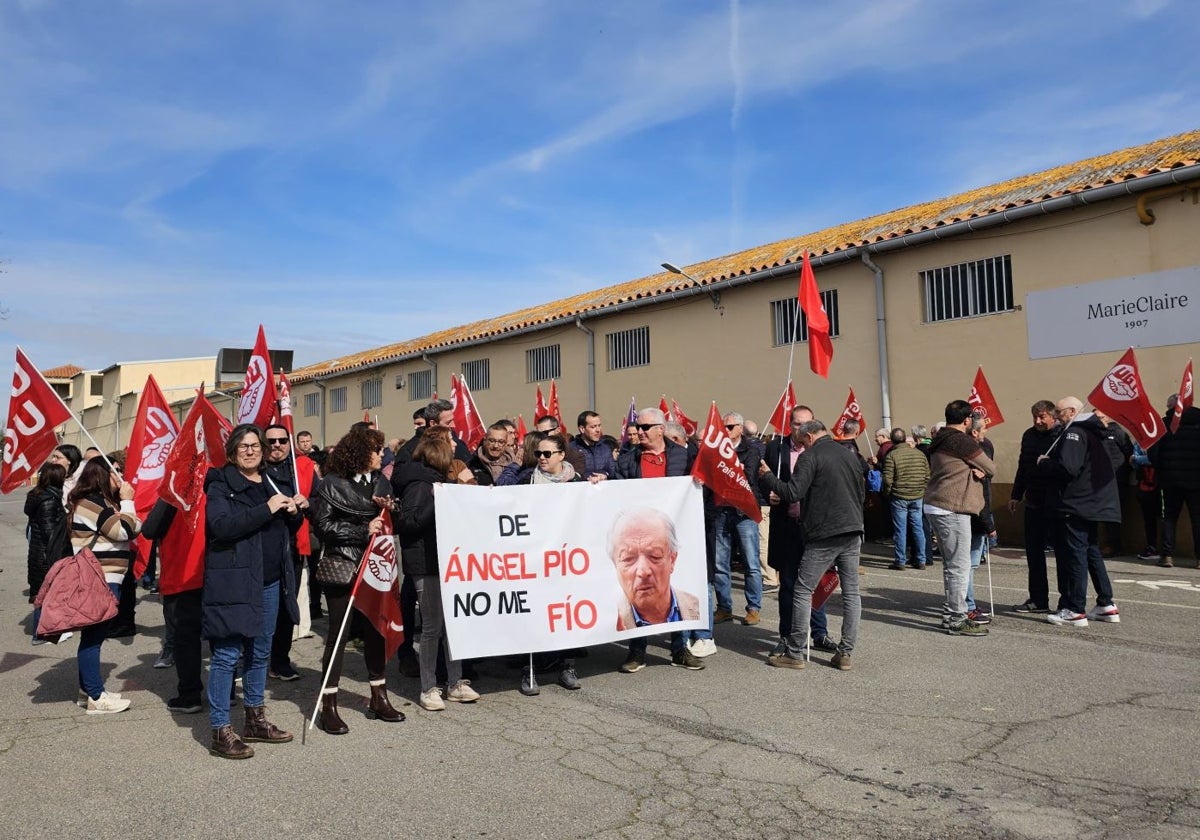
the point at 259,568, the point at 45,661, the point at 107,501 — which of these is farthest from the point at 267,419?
the point at 45,661

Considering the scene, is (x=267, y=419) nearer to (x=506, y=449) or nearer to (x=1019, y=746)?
(x=506, y=449)

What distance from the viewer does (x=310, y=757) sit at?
4.99m

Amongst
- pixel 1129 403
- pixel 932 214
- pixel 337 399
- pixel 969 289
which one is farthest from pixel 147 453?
pixel 337 399

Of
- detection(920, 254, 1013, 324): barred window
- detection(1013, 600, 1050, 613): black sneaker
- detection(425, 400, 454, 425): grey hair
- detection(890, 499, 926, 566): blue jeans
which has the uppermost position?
detection(920, 254, 1013, 324): barred window

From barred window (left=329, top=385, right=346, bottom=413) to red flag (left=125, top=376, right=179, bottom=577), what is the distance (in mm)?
26572

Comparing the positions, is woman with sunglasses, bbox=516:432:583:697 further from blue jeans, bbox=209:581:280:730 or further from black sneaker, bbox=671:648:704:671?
blue jeans, bbox=209:581:280:730

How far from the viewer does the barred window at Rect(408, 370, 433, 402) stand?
2862cm

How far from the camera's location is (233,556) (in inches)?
203

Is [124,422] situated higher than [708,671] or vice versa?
[124,422]

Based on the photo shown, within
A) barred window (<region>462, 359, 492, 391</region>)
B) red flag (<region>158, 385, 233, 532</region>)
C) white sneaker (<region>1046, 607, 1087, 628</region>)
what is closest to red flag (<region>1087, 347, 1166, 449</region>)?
white sneaker (<region>1046, 607, 1087, 628</region>)

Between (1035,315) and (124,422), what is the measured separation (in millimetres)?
54565

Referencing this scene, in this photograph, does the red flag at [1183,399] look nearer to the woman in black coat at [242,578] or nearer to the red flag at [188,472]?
the woman in black coat at [242,578]

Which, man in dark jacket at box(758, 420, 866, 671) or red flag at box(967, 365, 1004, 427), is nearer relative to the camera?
man in dark jacket at box(758, 420, 866, 671)

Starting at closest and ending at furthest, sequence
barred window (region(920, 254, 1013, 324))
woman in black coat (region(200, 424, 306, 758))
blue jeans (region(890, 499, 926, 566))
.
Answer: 1. woman in black coat (region(200, 424, 306, 758))
2. blue jeans (region(890, 499, 926, 566))
3. barred window (region(920, 254, 1013, 324))
